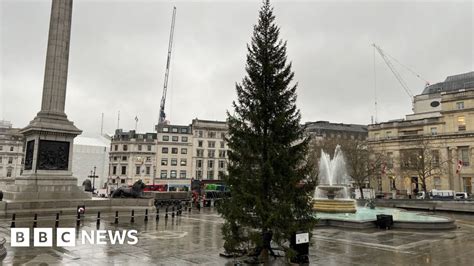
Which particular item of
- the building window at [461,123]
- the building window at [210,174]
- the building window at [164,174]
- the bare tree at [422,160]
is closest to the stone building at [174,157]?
the building window at [164,174]

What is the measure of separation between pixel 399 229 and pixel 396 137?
196ft

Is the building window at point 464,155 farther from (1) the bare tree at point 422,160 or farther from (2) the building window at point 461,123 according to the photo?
(2) the building window at point 461,123

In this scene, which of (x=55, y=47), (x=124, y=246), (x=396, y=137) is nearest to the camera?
(x=124, y=246)

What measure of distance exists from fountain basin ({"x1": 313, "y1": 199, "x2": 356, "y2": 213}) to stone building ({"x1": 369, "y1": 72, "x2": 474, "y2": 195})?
39107mm

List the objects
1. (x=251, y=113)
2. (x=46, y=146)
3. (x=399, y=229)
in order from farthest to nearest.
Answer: (x=46, y=146)
(x=399, y=229)
(x=251, y=113)

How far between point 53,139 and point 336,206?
26.0m

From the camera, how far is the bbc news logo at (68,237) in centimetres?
1531

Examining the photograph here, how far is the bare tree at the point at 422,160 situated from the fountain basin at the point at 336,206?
35.1 metres

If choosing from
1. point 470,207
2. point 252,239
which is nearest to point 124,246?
point 252,239

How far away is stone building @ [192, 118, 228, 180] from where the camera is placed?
88562 mm

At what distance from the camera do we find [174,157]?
8806 centimetres

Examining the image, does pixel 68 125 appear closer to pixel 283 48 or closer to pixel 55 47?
pixel 55 47

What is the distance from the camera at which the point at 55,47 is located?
32.4 meters

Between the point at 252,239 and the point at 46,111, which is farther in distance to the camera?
the point at 46,111
